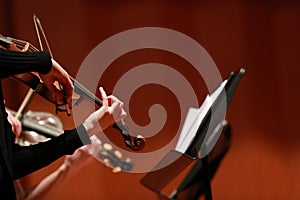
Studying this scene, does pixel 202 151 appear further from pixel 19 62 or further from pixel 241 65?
pixel 241 65

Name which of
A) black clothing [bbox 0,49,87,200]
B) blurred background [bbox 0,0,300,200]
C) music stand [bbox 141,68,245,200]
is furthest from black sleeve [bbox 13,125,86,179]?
blurred background [bbox 0,0,300,200]

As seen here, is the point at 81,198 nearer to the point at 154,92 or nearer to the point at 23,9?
the point at 154,92

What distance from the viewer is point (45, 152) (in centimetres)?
127

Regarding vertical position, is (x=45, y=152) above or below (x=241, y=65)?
below

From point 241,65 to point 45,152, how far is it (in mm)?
2170

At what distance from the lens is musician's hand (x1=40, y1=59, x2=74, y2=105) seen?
1227mm

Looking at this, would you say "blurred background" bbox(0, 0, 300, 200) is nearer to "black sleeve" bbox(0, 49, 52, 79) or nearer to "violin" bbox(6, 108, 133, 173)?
"violin" bbox(6, 108, 133, 173)

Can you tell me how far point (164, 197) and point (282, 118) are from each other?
5.63 feet

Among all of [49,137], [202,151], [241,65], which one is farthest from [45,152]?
[241,65]

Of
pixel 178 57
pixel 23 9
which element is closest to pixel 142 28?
pixel 178 57

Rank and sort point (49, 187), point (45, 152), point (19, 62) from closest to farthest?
point (19, 62) < point (45, 152) < point (49, 187)

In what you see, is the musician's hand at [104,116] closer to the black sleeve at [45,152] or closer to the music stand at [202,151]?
the black sleeve at [45,152]

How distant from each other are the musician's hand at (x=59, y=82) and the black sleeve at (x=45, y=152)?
0.31 feet

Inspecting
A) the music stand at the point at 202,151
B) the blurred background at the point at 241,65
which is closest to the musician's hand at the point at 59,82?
the music stand at the point at 202,151
